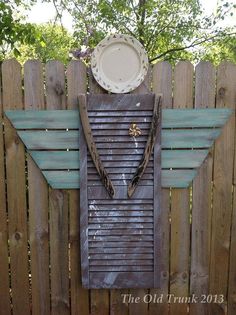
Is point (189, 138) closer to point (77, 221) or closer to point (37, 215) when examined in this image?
point (77, 221)

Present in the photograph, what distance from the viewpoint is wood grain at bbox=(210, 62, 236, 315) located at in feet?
6.51

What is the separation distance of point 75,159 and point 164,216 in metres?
0.63

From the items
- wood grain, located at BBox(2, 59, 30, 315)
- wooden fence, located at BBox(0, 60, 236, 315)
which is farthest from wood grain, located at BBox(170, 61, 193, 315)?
wood grain, located at BBox(2, 59, 30, 315)

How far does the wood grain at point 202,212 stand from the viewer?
196 centimetres

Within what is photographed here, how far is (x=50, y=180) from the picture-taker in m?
2.03

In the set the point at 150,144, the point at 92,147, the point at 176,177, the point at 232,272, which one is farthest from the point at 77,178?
the point at 232,272

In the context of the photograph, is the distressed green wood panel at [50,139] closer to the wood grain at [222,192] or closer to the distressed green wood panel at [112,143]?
the distressed green wood panel at [112,143]

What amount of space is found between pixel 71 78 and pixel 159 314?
154cm

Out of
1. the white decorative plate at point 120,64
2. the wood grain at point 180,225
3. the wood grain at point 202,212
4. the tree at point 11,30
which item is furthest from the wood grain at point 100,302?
the tree at point 11,30

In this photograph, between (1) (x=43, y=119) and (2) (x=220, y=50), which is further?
(2) (x=220, y=50)

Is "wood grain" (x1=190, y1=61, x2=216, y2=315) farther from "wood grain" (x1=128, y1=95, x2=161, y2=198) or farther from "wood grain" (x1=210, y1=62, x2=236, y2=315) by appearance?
"wood grain" (x1=128, y1=95, x2=161, y2=198)

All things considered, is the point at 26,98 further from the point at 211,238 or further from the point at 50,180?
the point at 211,238

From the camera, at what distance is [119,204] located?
2020 mm

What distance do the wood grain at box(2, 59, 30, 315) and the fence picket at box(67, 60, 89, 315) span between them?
11.2 inches
